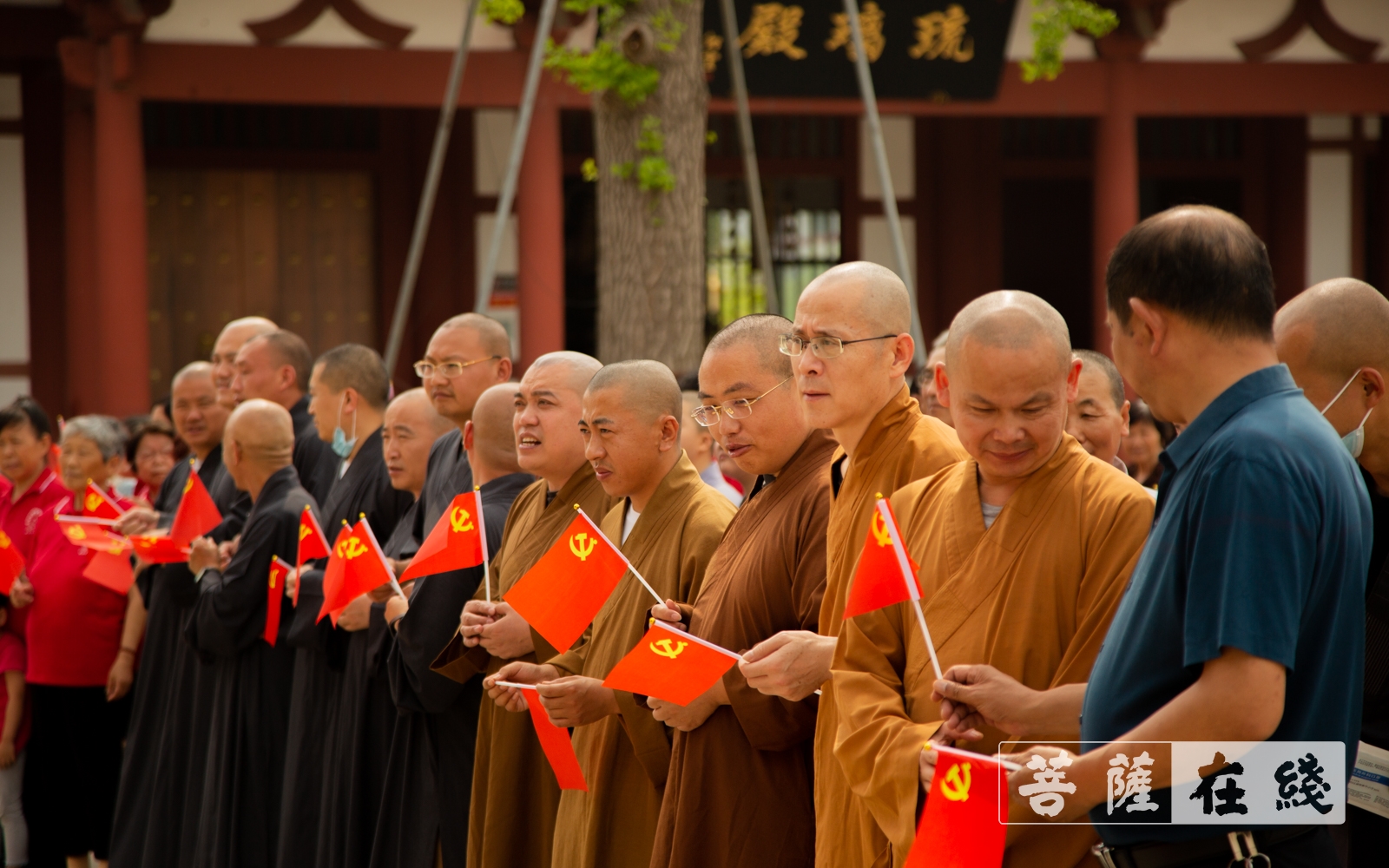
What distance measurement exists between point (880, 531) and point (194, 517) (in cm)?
333

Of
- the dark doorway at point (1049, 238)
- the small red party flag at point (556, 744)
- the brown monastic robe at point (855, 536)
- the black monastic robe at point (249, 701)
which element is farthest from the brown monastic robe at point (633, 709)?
the dark doorway at point (1049, 238)

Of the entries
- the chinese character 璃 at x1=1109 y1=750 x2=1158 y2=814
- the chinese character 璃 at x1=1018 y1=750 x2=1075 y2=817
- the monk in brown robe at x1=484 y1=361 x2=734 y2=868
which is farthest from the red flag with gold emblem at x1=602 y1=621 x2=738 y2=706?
the chinese character 璃 at x1=1109 y1=750 x2=1158 y2=814

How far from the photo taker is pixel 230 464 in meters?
4.75

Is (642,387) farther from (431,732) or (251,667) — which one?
(251,667)

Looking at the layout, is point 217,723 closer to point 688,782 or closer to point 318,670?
point 318,670

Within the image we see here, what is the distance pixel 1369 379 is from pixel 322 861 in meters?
3.16

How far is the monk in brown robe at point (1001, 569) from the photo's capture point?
6.71ft

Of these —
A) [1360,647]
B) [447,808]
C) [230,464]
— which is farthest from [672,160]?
[1360,647]

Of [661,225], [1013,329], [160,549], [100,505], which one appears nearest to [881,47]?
[661,225]

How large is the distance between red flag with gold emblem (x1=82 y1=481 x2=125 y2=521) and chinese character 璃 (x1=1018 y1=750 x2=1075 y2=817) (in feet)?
14.3

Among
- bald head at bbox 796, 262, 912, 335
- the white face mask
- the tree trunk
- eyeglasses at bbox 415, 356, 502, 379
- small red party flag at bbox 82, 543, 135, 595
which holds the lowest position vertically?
small red party flag at bbox 82, 543, 135, 595

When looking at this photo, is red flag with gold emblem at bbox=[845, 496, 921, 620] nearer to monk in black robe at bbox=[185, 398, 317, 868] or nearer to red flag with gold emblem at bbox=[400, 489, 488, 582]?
red flag with gold emblem at bbox=[400, 489, 488, 582]

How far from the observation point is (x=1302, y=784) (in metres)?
1.67

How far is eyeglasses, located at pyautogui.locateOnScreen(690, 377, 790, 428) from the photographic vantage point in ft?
9.52
